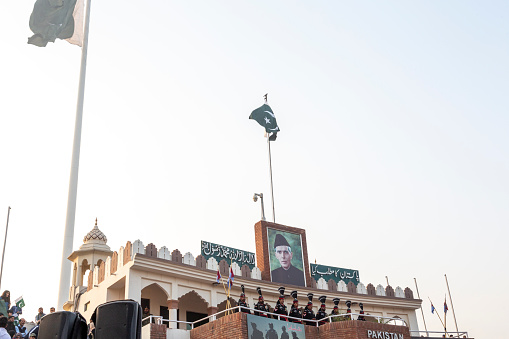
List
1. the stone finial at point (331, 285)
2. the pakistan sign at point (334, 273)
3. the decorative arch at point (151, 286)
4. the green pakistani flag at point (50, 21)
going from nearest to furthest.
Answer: the decorative arch at point (151, 286), the stone finial at point (331, 285), the green pakistani flag at point (50, 21), the pakistan sign at point (334, 273)

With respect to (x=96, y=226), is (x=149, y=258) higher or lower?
lower

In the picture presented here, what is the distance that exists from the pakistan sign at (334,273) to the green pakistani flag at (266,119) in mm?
7941

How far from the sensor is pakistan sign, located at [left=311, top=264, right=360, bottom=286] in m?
28.6

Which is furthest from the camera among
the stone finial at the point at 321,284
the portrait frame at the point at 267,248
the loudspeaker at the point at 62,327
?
the stone finial at the point at 321,284

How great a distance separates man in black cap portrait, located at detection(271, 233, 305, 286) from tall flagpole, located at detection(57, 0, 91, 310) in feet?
29.9

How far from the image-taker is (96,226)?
105ft

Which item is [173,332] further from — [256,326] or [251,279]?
[251,279]

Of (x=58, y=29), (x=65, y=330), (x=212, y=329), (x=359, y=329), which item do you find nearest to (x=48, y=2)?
(x=58, y=29)

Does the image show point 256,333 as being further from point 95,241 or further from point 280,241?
point 95,241

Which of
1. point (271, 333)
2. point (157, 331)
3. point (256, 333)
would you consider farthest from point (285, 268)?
point (157, 331)

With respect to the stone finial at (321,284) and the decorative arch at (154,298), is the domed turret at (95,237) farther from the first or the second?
the stone finial at (321,284)

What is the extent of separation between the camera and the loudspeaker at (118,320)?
4250 millimetres

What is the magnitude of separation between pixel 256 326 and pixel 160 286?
5231mm

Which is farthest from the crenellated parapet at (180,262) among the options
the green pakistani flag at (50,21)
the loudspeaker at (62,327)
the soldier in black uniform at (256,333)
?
the loudspeaker at (62,327)
